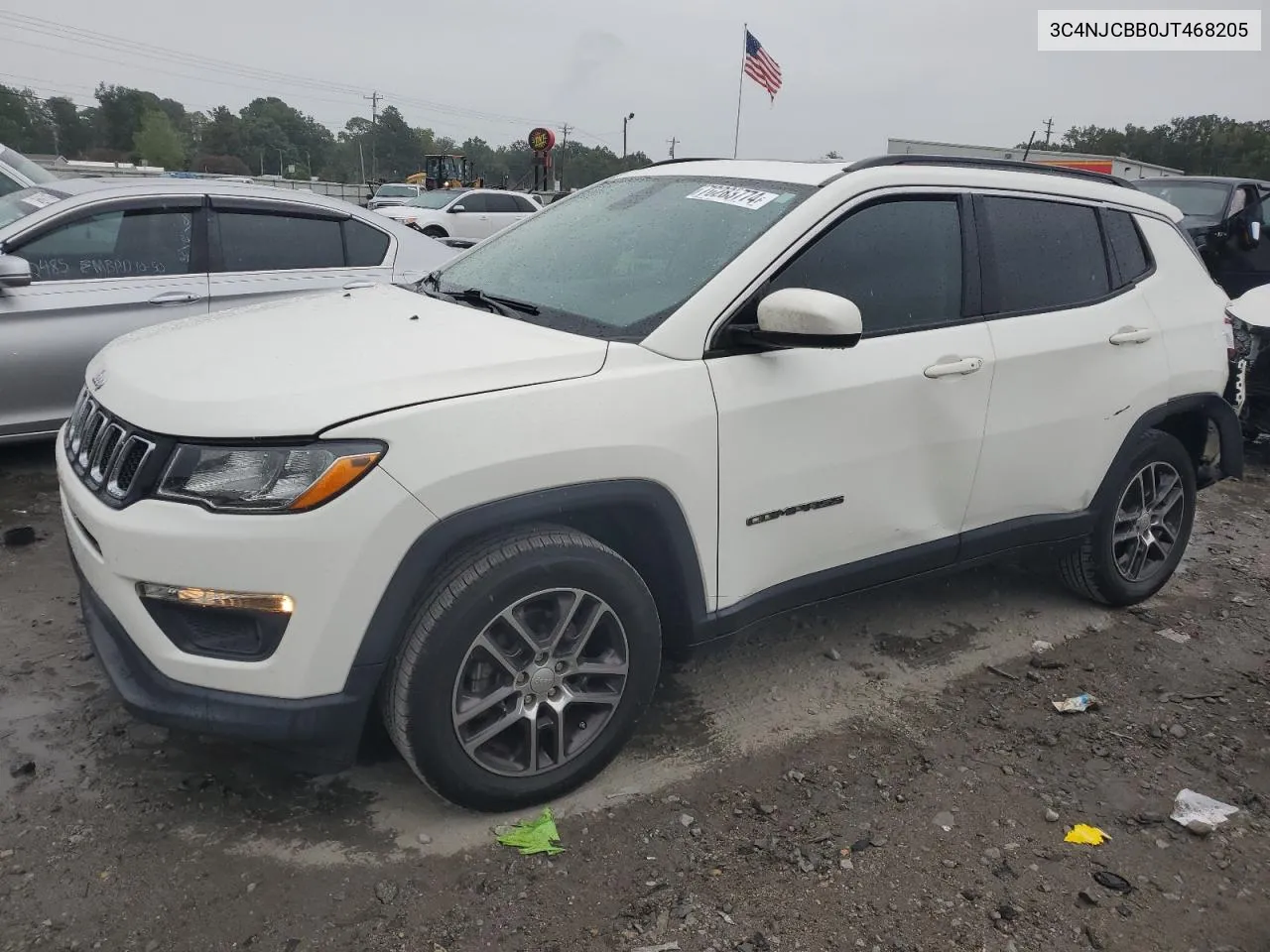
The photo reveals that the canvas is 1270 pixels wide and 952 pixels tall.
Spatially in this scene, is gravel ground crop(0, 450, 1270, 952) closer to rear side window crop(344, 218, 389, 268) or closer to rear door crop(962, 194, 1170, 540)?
rear door crop(962, 194, 1170, 540)

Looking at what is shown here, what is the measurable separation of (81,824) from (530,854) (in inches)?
47.1

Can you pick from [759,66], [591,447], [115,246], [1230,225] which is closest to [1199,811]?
[591,447]

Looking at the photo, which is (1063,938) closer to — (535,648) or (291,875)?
(535,648)

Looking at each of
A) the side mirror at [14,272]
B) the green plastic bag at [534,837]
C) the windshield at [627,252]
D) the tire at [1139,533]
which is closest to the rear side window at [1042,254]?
the tire at [1139,533]

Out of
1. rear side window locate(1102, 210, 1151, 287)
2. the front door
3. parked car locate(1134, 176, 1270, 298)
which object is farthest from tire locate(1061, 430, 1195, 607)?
parked car locate(1134, 176, 1270, 298)

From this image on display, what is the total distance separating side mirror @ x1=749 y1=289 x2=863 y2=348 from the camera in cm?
252

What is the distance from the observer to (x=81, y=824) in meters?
2.46

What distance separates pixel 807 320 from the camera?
2.52m

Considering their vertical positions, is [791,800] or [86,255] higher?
[86,255]

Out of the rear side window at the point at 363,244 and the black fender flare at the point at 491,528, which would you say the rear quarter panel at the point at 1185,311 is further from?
the rear side window at the point at 363,244

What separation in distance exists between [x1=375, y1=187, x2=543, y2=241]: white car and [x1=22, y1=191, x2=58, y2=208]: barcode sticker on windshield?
13.8 meters

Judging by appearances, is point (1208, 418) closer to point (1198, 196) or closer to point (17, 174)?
point (1198, 196)

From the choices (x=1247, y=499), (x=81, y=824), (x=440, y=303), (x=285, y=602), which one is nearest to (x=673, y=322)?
(x=440, y=303)

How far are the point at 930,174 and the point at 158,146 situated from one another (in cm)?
8789
